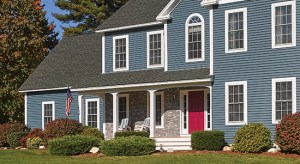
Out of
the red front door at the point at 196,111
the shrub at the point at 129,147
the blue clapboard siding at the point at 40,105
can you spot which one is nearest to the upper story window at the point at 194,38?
the red front door at the point at 196,111

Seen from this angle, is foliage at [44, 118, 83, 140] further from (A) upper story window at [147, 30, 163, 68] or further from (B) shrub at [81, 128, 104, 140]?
(A) upper story window at [147, 30, 163, 68]

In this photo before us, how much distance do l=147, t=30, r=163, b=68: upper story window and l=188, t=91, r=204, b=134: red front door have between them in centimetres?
258

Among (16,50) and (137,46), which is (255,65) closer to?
(137,46)

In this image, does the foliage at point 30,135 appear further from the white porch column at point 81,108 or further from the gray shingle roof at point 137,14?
the gray shingle roof at point 137,14

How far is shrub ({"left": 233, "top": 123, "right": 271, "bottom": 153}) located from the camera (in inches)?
1014

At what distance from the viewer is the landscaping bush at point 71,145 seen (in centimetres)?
2828

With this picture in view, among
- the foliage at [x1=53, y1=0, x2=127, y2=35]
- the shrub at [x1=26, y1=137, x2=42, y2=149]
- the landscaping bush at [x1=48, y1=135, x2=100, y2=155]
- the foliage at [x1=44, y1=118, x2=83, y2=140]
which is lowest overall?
the shrub at [x1=26, y1=137, x2=42, y2=149]

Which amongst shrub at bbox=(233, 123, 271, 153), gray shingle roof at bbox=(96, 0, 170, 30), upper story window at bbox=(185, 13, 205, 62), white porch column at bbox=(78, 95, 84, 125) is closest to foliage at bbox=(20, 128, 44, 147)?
white porch column at bbox=(78, 95, 84, 125)

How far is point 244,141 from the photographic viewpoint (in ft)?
85.5

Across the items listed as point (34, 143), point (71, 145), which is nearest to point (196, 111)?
point (71, 145)

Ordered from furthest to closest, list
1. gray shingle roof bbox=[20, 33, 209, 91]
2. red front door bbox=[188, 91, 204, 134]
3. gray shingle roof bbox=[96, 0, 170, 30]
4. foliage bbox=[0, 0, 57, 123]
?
foliage bbox=[0, 0, 57, 123] → gray shingle roof bbox=[96, 0, 170, 30] → gray shingle roof bbox=[20, 33, 209, 91] → red front door bbox=[188, 91, 204, 134]

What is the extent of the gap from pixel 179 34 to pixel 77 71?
33.2 ft

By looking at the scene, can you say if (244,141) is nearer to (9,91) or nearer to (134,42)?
(134,42)

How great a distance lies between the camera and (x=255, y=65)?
2756 centimetres
